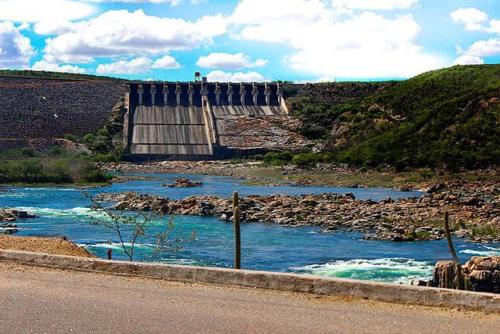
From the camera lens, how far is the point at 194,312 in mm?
9078

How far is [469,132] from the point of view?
70062mm

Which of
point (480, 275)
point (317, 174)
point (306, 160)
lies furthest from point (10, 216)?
point (306, 160)

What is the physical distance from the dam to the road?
83.8 metres

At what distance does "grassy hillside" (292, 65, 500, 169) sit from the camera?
2648 inches

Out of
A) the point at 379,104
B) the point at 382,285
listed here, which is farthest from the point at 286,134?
the point at 382,285

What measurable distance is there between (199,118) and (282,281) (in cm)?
9741

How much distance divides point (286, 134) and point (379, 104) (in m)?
13.2

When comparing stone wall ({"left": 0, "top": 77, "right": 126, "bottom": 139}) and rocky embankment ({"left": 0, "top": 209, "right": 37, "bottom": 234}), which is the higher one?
stone wall ({"left": 0, "top": 77, "right": 126, "bottom": 139})

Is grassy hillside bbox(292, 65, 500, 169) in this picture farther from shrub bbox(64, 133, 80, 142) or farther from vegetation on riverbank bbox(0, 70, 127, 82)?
vegetation on riverbank bbox(0, 70, 127, 82)

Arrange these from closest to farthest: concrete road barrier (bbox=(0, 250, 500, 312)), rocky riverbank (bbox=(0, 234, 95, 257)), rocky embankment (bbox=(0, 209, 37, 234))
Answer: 1. concrete road barrier (bbox=(0, 250, 500, 312))
2. rocky riverbank (bbox=(0, 234, 95, 257))
3. rocky embankment (bbox=(0, 209, 37, 234))

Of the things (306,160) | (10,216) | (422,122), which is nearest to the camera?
(10,216)

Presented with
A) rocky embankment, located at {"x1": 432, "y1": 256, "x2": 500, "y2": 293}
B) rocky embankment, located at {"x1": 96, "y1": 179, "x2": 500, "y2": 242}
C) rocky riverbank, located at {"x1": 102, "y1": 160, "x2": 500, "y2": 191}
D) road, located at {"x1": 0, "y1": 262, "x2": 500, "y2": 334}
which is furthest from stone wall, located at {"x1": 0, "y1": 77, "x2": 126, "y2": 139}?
road, located at {"x1": 0, "y1": 262, "x2": 500, "y2": 334}

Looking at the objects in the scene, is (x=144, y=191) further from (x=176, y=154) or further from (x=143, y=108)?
(x=143, y=108)

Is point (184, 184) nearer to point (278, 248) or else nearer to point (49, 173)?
point (49, 173)
